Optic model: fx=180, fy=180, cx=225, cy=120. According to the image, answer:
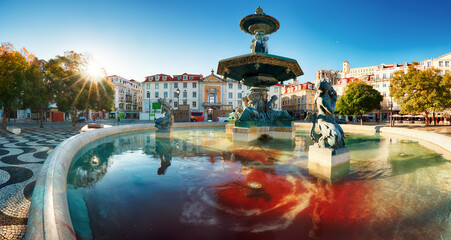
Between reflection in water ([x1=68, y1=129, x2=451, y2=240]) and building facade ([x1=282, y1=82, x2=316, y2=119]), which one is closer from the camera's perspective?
reflection in water ([x1=68, y1=129, x2=451, y2=240])

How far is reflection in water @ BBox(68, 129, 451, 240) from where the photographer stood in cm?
207

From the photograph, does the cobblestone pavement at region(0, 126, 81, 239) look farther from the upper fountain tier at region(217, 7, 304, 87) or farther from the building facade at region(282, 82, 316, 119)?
the building facade at region(282, 82, 316, 119)

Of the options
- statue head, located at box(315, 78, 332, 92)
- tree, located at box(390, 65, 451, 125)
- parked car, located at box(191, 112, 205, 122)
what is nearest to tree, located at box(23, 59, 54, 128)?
statue head, located at box(315, 78, 332, 92)

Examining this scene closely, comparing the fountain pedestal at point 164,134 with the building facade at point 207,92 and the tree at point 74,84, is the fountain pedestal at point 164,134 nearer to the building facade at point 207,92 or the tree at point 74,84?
the tree at point 74,84

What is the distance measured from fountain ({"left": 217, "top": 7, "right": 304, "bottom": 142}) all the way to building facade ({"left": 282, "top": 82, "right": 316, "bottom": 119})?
5170 cm

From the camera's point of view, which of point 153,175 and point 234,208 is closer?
point 234,208

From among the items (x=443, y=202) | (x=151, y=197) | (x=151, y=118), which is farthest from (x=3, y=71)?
A: (x=151, y=118)

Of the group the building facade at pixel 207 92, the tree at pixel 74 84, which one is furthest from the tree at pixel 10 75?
the building facade at pixel 207 92

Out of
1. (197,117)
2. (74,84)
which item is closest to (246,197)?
(74,84)

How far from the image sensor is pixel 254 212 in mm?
2436

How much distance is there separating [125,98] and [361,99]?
213 ft

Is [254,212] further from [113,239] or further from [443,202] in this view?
[443,202]

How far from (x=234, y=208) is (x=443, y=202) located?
3.13 meters

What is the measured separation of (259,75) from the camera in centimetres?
991
